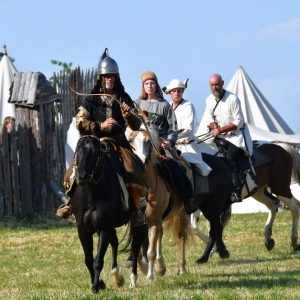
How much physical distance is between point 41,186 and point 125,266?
20.7 feet

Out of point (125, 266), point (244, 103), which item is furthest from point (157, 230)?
point (244, 103)

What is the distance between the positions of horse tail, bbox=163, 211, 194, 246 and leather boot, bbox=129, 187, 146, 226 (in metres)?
1.93

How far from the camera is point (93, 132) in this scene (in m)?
8.93

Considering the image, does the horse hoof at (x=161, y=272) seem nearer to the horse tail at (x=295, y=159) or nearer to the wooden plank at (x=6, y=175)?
the horse tail at (x=295, y=159)

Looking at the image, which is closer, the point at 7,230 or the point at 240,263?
the point at 240,263

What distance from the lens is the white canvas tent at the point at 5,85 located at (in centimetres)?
2169

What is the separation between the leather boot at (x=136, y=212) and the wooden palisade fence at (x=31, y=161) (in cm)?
754

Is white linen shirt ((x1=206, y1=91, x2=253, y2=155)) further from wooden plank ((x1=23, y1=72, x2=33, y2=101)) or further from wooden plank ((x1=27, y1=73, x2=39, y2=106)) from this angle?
wooden plank ((x1=23, y1=72, x2=33, y2=101))

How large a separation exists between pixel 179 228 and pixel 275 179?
129 inches

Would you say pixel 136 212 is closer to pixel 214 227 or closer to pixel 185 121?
pixel 185 121

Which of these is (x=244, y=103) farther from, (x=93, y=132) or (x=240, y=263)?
(x=93, y=132)

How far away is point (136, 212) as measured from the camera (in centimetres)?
930

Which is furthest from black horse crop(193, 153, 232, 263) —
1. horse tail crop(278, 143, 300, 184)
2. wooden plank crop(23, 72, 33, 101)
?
wooden plank crop(23, 72, 33, 101)

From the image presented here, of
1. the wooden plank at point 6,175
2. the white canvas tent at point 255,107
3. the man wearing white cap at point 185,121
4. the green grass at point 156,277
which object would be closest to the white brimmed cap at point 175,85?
the man wearing white cap at point 185,121
